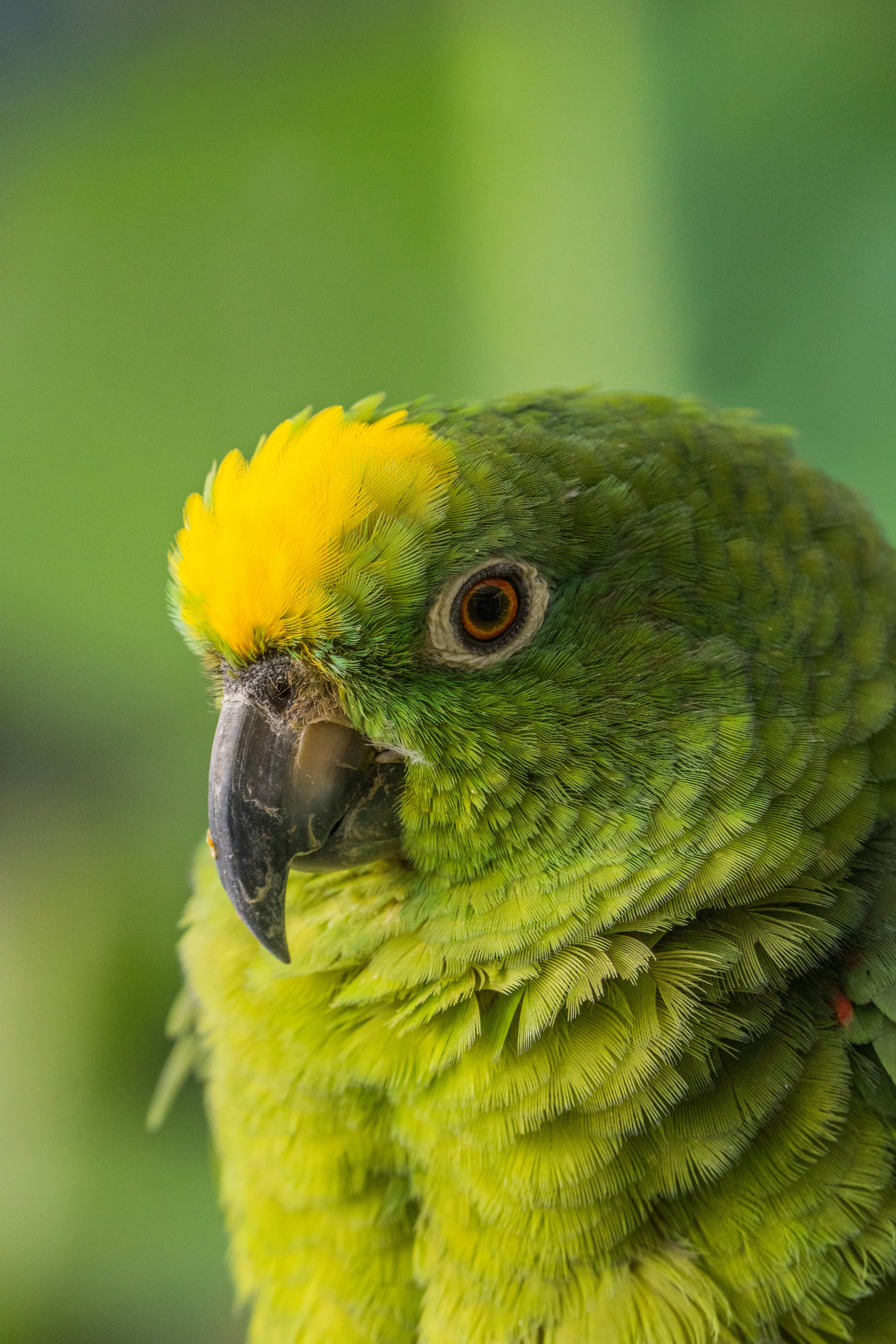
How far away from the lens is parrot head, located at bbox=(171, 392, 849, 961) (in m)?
0.90

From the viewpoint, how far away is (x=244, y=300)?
2.03m

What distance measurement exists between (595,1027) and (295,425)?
2.13 feet

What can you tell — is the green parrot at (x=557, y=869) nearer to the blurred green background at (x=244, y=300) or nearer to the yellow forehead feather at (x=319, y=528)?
the yellow forehead feather at (x=319, y=528)

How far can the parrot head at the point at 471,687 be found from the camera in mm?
900

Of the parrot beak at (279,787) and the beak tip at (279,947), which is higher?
the parrot beak at (279,787)

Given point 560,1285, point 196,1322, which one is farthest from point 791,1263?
point 196,1322

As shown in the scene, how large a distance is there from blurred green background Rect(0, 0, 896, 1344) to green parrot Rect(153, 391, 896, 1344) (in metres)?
0.97

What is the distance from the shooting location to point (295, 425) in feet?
3.19


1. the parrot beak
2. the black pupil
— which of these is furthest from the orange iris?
the parrot beak

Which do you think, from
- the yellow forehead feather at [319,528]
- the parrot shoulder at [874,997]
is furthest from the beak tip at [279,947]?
the parrot shoulder at [874,997]

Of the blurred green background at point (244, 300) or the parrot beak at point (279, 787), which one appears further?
the blurred green background at point (244, 300)

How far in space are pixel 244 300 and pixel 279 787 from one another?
1.46 m

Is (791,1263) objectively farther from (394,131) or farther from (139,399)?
(394,131)

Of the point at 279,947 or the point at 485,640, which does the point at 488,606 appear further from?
the point at 279,947
